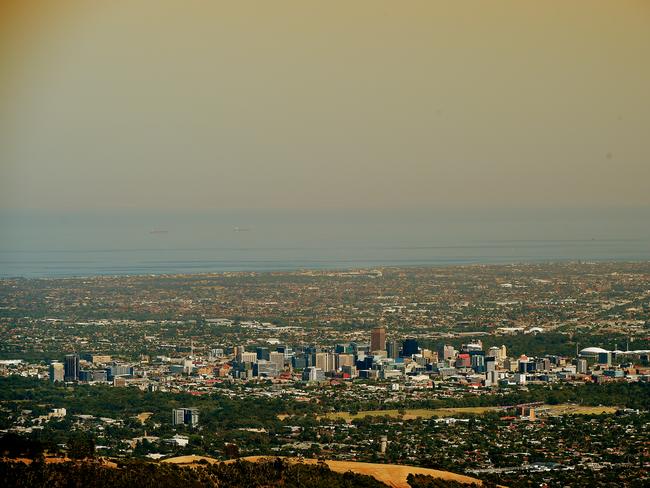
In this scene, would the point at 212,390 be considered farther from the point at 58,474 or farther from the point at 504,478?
the point at 58,474

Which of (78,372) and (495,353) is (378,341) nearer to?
(495,353)

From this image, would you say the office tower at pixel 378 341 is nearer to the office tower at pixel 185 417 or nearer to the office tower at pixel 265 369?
the office tower at pixel 265 369

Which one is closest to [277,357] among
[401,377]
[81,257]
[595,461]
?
[401,377]

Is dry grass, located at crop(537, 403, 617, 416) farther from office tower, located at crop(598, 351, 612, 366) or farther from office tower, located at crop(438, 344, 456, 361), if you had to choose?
office tower, located at crop(438, 344, 456, 361)

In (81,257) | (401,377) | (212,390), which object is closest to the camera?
Answer: (212,390)

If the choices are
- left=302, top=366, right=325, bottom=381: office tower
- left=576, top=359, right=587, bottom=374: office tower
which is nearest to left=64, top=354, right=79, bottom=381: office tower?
left=302, top=366, right=325, bottom=381: office tower

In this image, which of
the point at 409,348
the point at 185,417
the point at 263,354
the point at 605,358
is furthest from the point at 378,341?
the point at 185,417

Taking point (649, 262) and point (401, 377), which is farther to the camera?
point (649, 262)
